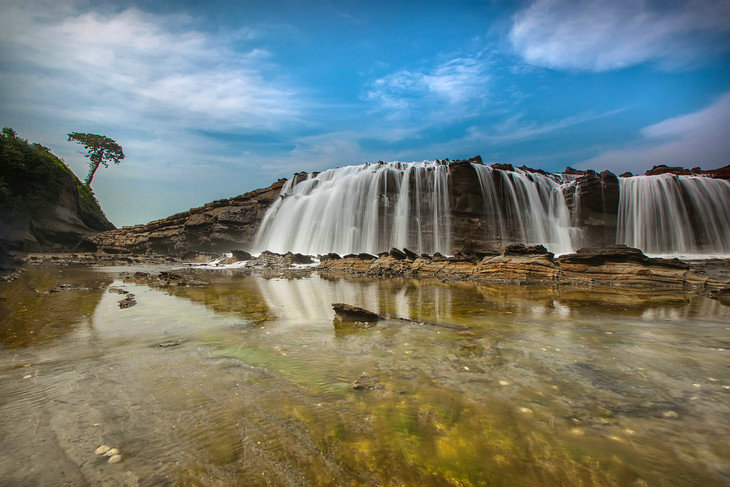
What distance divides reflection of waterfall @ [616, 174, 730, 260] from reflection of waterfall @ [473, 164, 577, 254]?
542 centimetres

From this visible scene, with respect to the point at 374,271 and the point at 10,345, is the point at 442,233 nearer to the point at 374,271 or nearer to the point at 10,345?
the point at 374,271

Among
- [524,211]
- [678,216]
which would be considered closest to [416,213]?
[524,211]

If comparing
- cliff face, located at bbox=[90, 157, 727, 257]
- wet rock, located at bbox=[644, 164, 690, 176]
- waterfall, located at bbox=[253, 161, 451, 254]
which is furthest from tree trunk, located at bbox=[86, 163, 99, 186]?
wet rock, located at bbox=[644, 164, 690, 176]

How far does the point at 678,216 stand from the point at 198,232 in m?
48.4

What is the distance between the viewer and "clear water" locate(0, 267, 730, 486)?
1.83 metres

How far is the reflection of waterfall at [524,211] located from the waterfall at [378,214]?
13.3 feet

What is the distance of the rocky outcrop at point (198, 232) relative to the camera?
34.4 meters

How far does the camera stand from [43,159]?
25953mm

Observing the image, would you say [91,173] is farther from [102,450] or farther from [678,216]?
[678,216]

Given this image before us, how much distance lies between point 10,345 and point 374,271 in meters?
13.4

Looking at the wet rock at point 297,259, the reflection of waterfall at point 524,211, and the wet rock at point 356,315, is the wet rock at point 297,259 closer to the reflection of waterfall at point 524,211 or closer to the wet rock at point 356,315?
the reflection of waterfall at point 524,211

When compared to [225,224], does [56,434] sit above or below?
below

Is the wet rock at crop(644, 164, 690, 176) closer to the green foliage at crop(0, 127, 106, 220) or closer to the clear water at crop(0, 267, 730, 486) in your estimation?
the clear water at crop(0, 267, 730, 486)

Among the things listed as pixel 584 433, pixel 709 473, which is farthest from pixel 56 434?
pixel 709 473
